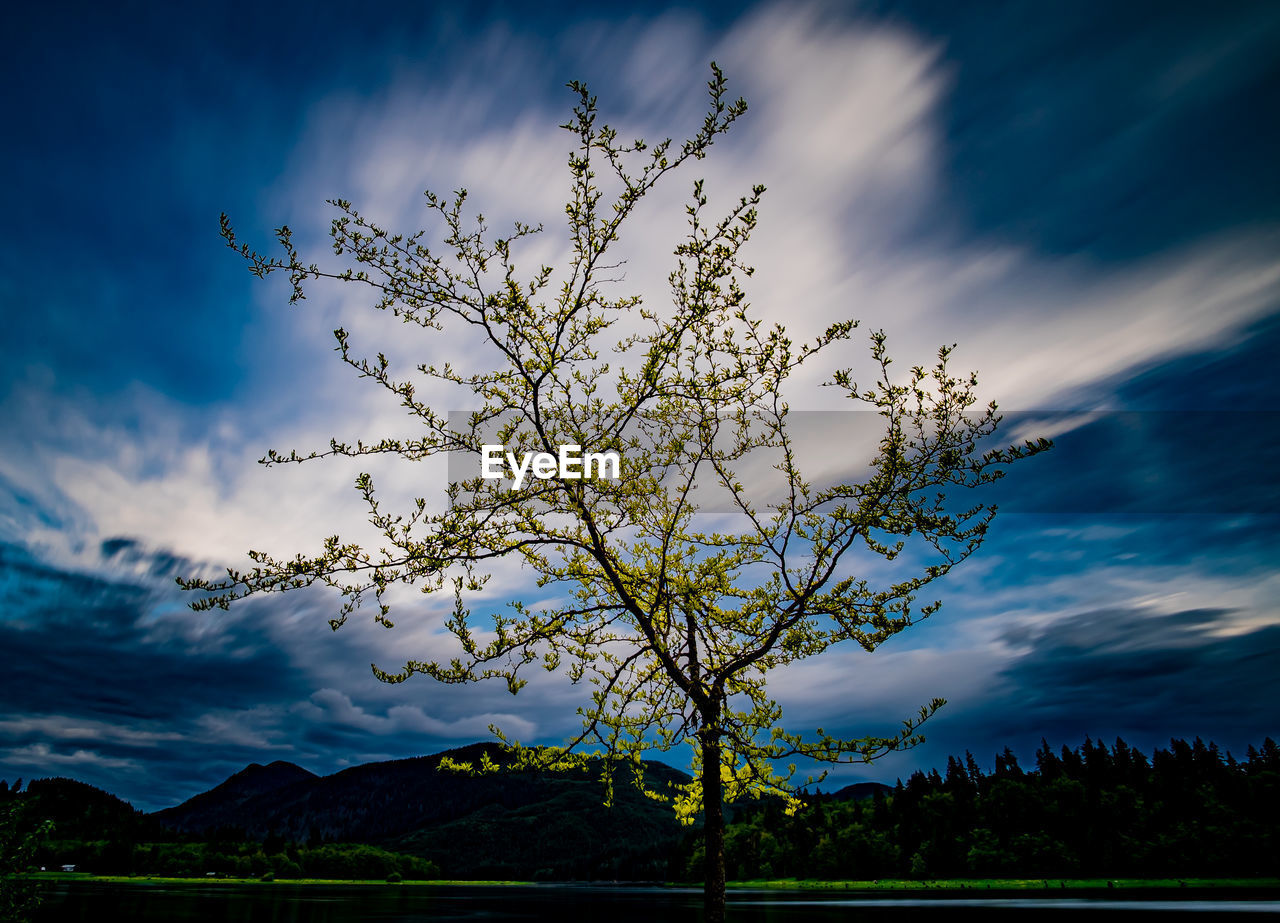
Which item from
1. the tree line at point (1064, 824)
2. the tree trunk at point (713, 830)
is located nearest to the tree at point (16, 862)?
the tree trunk at point (713, 830)

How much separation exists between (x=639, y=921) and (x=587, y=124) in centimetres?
9804

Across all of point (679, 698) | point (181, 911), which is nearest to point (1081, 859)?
point (181, 911)

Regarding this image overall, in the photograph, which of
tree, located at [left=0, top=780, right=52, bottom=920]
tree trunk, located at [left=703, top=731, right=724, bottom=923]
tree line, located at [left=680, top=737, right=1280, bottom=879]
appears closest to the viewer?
tree trunk, located at [left=703, top=731, right=724, bottom=923]

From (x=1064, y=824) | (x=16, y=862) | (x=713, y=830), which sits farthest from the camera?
(x=1064, y=824)

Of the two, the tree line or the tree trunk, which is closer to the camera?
the tree trunk

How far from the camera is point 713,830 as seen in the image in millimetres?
10742

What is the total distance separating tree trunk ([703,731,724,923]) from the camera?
33.7 feet

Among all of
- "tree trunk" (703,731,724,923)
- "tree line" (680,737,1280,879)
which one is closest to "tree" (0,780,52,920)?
"tree trunk" (703,731,724,923)

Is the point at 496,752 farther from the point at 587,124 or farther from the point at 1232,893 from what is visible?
the point at 1232,893

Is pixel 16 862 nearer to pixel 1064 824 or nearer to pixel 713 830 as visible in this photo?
pixel 713 830

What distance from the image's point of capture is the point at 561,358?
9445 millimetres

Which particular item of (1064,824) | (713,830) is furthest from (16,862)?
(1064,824)

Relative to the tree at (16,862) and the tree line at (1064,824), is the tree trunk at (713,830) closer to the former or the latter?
the tree at (16,862)

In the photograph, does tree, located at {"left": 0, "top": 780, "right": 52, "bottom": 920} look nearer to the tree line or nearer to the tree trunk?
the tree trunk
